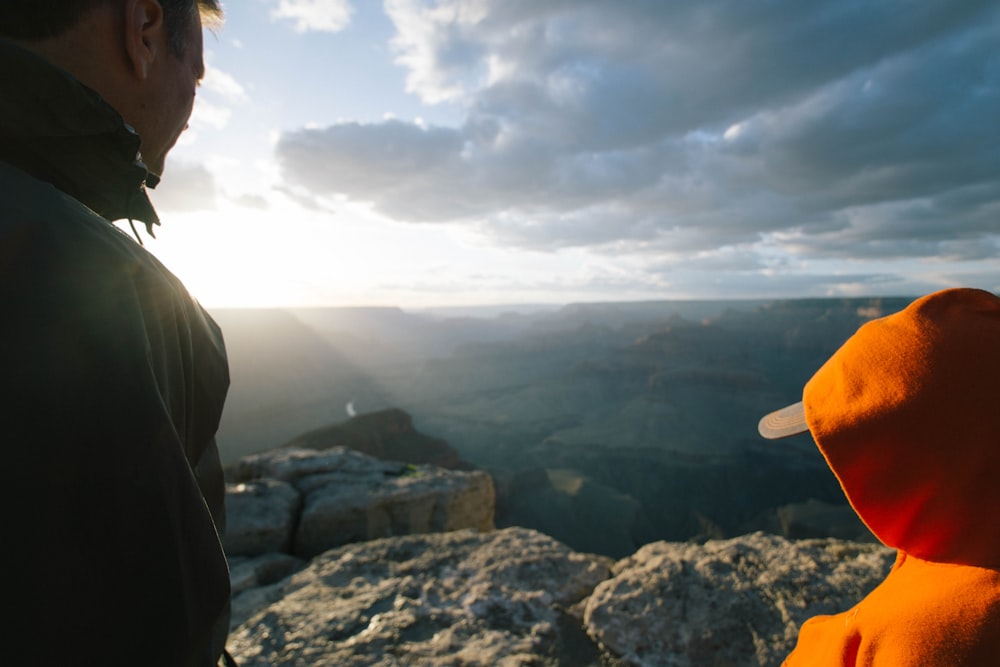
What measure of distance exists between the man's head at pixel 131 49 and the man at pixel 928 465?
5.29ft

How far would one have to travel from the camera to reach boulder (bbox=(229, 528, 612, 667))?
7.88 feet

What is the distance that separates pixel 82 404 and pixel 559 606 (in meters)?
2.80

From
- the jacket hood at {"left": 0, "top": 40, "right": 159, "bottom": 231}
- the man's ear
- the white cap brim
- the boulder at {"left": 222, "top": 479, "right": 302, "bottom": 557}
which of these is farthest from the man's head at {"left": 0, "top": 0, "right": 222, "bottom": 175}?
the boulder at {"left": 222, "top": 479, "right": 302, "bottom": 557}

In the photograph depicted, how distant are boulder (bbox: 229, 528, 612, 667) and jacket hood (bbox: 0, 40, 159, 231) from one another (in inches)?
93.6

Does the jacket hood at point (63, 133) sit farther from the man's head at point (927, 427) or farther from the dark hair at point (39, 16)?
the man's head at point (927, 427)

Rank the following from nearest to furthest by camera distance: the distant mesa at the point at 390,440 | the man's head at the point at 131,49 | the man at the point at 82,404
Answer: the man at the point at 82,404
the man's head at the point at 131,49
the distant mesa at the point at 390,440

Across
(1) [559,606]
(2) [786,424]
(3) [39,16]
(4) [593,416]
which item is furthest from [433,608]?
(4) [593,416]

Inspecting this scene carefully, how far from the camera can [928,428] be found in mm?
930

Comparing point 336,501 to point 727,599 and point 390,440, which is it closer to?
point 727,599

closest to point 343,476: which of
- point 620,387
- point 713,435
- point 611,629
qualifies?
point 611,629

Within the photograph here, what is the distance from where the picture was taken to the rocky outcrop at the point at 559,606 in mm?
2375

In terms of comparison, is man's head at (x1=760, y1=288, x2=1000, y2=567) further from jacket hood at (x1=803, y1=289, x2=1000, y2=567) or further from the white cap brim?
the white cap brim

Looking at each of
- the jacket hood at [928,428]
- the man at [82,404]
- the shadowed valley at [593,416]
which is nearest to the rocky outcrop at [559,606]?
the jacket hood at [928,428]

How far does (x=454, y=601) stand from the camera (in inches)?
112
